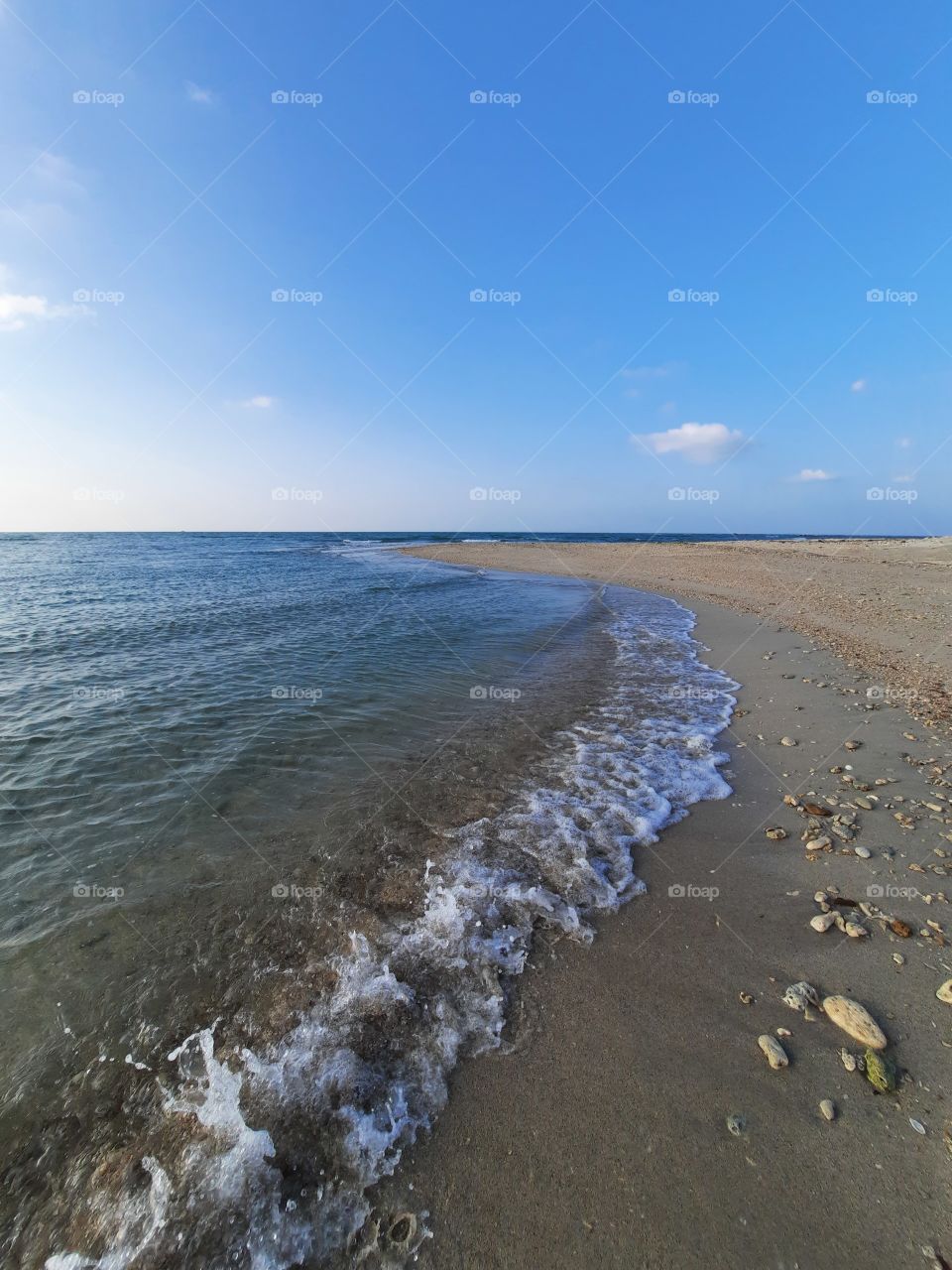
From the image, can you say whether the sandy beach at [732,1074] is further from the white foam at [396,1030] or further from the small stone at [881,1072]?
the white foam at [396,1030]

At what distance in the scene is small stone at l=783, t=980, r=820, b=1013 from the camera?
15.0 feet

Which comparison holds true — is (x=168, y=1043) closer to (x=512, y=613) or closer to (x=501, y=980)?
(x=501, y=980)

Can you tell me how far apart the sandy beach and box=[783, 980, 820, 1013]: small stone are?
4cm

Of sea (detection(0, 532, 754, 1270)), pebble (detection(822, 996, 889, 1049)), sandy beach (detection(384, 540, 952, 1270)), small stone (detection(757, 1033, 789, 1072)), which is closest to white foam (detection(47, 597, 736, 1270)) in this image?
sea (detection(0, 532, 754, 1270))

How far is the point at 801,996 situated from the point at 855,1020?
0.42 metres

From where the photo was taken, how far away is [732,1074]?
159 inches

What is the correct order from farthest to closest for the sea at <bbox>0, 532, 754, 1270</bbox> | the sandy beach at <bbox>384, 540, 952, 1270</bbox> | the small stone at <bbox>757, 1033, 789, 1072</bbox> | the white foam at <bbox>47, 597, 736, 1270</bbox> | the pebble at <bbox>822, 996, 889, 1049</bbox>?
the pebble at <bbox>822, 996, 889, 1049</bbox> → the small stone at <bbox>757, 1033, 789, 1072</bbox> → the sea at <bbox>0, 532, 754, 1270</bbox> → the white foam at <bbox>47, 597, 736, 1270</bbox> → the sandy beach at <bbox>384, 540, 952, 1270</bbox>

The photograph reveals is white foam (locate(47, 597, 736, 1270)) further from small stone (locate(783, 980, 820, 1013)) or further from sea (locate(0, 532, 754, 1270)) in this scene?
small stone (locate(783, 980, 820, 1013))

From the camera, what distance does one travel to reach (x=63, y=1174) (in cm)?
357

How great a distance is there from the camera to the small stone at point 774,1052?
→ 13.3 ft

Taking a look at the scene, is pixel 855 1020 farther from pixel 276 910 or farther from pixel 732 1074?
pixel 276 910

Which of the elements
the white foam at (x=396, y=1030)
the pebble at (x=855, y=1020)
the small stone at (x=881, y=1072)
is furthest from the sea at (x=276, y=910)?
the small stone at (x=881, y=1072)

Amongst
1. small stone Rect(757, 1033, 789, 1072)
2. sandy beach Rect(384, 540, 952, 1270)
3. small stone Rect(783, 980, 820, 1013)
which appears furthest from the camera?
small stone Rect(783, 980, 820, 1013)

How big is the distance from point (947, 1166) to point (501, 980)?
3.48 meters
